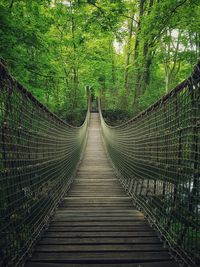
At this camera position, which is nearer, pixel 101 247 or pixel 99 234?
pixel 101 247

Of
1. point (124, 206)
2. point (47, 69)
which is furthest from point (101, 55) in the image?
point (124, 206)

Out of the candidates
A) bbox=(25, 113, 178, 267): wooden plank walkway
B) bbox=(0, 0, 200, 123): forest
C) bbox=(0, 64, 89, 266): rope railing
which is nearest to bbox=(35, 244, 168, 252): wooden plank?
bbox=(25, 113, 178, 267): wooden plank walkway

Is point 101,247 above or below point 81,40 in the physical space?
below

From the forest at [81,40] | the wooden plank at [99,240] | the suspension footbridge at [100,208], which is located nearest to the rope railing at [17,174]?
the suspension footbridge at [100,208]

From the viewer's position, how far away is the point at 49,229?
91.7 inches

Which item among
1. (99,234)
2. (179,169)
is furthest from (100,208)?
(179,169)

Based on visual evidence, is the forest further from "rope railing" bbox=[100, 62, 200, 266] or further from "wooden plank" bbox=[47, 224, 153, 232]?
"wooden plank" bbox=[47, 224, 153, 232]

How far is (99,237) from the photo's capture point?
2.10 metres

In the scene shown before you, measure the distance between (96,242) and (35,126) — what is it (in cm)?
104

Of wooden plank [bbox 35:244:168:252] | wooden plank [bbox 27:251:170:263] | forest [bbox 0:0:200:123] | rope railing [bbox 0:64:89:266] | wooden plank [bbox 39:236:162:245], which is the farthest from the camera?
forest [bbox 0:0:200:123]

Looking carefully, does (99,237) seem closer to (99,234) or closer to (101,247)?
(99,234)

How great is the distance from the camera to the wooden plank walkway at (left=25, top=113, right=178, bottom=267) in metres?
1.72

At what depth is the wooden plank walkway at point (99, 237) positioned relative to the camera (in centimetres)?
172

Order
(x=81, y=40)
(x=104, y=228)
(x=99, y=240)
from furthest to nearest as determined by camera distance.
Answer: (x=81, y=40) < (x=104, y=228) < (x=99, y=240)
